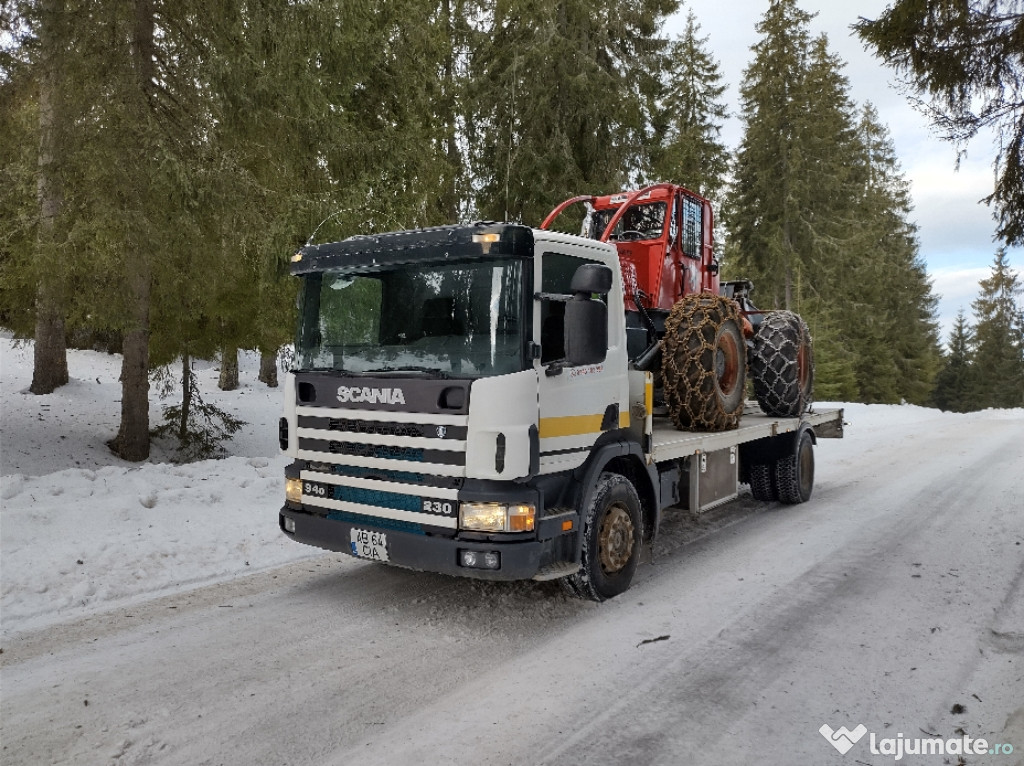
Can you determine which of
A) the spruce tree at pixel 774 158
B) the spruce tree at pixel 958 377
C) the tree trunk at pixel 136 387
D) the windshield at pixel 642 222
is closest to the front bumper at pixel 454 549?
the windshield at pixel 642 222

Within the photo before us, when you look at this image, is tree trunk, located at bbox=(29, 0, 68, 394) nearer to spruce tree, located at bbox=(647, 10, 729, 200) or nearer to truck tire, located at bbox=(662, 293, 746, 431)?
truck tire, located at bbox=(662, 293, 746, 431)

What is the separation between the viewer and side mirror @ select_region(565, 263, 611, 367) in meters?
4.40

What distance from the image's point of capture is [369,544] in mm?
4645

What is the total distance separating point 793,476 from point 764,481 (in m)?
0.34

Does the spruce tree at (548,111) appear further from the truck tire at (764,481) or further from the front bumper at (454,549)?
the front bumper at (454,549)

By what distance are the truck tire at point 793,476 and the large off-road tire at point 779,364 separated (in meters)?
0.48

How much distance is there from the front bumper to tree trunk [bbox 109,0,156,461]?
14.6 feet

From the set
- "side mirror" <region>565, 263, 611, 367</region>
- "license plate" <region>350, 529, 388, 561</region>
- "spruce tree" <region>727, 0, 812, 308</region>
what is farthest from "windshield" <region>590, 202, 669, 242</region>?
"spruce tree" <region>727, 0, 812, 308</region>

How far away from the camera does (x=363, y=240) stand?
4.88m

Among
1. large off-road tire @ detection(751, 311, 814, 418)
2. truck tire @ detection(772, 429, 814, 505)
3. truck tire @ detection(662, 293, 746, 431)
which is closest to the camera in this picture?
truck tire @ detection(662, 293, 746, 431)

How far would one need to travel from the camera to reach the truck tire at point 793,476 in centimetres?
837

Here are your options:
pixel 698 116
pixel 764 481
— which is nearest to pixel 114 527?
pixel 764 481

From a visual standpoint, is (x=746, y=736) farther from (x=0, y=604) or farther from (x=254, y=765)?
(x=0, y=604)

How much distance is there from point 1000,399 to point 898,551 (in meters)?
57.5
